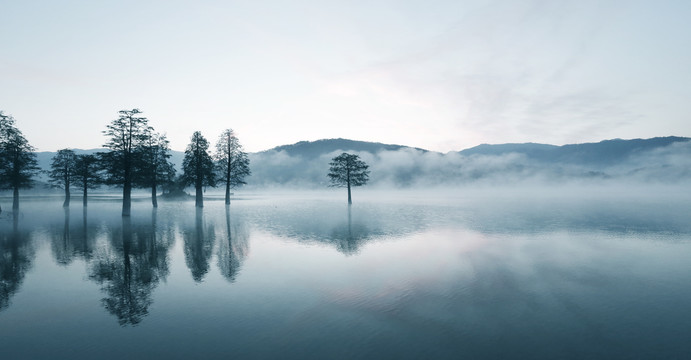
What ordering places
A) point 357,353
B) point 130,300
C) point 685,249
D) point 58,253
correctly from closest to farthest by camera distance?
point 357,353 < point 130,300 < point 58,253 < point 685,249

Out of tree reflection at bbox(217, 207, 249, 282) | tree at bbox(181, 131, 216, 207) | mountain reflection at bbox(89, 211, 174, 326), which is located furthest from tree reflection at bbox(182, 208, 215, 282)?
tree at bbox(181, 131, 216, 207)

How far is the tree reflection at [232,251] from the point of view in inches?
700

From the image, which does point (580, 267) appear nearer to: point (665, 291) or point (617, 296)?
point (665, 291)

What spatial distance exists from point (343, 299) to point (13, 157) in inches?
2610

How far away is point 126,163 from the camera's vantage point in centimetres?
4384

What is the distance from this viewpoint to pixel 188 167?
63500 mm

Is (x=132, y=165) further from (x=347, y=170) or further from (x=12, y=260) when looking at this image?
(x=347, y=170)

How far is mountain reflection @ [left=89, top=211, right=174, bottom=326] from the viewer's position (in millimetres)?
12258

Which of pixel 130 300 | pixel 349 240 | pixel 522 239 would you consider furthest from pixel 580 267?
pixel 130 300

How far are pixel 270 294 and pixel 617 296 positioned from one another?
50.9 ft

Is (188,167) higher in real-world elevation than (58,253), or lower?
higher

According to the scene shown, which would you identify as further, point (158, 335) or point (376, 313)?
point (376, 313)

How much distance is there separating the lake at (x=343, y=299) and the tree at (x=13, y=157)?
35507 millimetres

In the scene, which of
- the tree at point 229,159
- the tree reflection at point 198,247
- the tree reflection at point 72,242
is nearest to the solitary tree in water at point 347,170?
the tree at point 229,159
